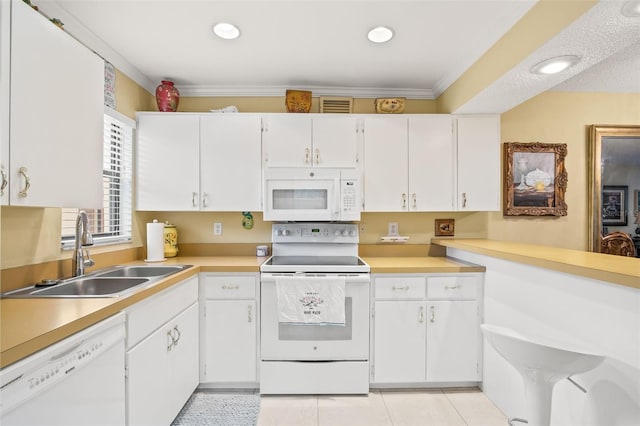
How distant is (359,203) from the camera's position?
2537 mm

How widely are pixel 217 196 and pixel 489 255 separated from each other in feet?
6.91

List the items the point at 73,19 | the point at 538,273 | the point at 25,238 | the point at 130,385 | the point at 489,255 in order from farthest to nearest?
1. the point at 489,255
2. the point at 73,19
3. the point at 538,273
4. the point at 25,238
5. the point at 130,385

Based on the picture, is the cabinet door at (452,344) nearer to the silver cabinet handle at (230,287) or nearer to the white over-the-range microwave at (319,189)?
the white over-the-range microwave at (319,189)

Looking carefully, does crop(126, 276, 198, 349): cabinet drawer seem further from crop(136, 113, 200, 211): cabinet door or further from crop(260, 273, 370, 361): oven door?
crop(136, 113, 200, 211): cabinet door

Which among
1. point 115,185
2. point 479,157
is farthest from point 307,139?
point 115,185

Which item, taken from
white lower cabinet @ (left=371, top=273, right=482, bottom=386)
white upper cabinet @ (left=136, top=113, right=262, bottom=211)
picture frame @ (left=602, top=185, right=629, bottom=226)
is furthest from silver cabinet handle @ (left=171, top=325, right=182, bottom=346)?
picture frame @ (left=602, top=185, right=629, bottom=226)

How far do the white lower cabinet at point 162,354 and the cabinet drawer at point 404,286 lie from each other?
52.6 inches

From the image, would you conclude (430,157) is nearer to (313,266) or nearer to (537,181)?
(537,181)

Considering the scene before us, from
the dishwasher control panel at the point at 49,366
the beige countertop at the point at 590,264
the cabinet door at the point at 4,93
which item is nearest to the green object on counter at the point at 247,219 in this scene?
the dishwasher control panel at the point at 49,366

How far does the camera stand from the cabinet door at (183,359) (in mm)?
1883

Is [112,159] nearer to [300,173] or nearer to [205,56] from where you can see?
[205,56]

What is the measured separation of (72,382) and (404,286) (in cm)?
192

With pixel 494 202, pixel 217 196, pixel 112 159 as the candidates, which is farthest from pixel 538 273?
pixel 112 159

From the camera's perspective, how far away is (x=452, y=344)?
2303mm
